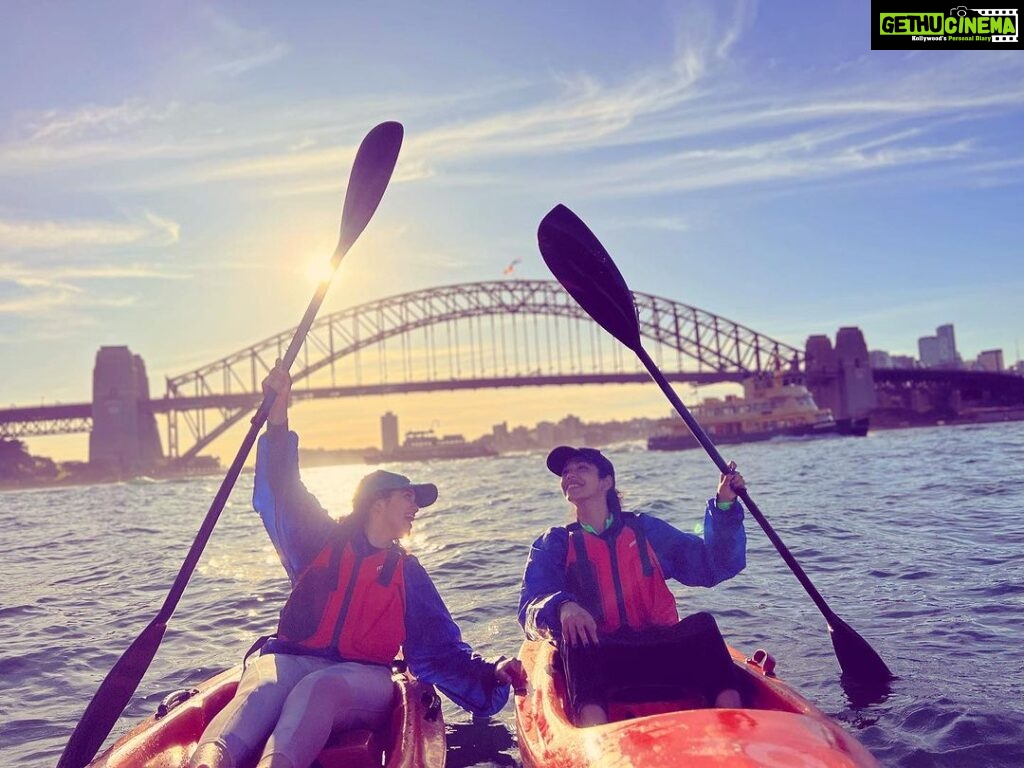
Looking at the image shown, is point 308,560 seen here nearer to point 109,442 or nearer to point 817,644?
point 817,644

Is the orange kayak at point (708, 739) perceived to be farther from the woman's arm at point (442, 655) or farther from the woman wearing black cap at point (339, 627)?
the woman wearing black cap at point (339, 627)

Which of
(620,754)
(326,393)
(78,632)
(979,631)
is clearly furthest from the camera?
(326,393)

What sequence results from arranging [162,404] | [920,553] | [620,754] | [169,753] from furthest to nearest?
1. [162,404]
2. [920,553]
3. [169,753]
4. [620,754]

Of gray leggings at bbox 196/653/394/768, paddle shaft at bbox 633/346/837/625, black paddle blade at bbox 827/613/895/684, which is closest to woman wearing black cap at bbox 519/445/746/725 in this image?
paddle shaft at bbox 633/346/837/625

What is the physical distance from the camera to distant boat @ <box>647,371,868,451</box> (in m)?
47.9

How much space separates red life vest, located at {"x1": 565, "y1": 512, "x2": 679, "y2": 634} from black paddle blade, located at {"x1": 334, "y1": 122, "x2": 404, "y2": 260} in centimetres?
233

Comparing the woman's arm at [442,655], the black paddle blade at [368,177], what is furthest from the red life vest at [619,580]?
the black paddle blade at [368,177]

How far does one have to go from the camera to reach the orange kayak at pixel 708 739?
2.36 m

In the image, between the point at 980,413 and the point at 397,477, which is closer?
the point at 397,477

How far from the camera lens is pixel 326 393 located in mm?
55531

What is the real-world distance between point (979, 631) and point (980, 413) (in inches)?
2940

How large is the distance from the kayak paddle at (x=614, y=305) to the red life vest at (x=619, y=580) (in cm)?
105

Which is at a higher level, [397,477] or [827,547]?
[397,477]

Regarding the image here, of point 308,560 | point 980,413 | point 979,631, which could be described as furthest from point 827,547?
point 980,413
